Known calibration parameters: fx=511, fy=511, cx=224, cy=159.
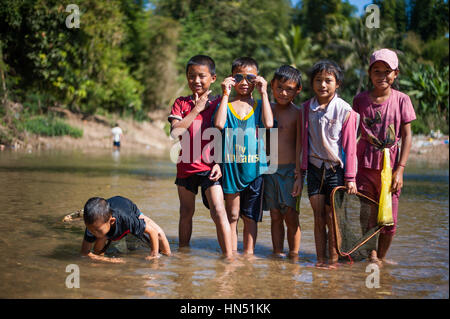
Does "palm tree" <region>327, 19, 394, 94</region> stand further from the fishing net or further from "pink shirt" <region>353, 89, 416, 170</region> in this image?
the fishing net

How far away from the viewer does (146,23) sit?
3152 centimetres

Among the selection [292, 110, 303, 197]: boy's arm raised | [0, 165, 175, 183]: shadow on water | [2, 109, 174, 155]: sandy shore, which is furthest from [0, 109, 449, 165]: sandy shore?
[292, 110, 303, 197]: boy's arm raised

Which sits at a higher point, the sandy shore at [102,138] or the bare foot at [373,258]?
the sandy shore at [102,138]

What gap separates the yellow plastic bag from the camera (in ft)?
14.6

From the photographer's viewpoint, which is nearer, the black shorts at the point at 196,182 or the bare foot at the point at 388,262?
the bare foot at the point at 388,262

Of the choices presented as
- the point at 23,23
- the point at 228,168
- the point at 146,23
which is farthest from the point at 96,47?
the point at 228,168

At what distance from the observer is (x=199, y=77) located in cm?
468

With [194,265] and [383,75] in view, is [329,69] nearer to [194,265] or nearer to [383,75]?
[383,75]

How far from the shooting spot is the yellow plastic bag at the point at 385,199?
4.45 m

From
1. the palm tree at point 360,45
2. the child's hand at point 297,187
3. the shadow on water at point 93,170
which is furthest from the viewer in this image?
the palm tree at point 360,45

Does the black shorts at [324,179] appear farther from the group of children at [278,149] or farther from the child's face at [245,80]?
the child's face at [245,80]

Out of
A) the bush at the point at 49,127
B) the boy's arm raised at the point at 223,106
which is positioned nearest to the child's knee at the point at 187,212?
the boy's arm raised at the point at 223,106

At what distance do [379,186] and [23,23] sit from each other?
1628cm
